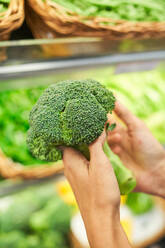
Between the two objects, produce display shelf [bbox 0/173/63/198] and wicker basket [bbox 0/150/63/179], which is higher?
wicker basket [bbox 0/150/63/179]

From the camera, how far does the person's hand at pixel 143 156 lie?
1.00 m

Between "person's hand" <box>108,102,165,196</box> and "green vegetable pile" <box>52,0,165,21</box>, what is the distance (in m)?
0.40

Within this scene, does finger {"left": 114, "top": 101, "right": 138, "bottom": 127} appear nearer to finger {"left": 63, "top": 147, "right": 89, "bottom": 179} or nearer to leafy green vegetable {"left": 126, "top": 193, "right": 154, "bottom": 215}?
finger {"left": 63, "top": 147, "right": 89, "bottom": 179}

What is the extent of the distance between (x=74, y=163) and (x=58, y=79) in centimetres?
55

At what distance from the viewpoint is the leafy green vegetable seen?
151cm

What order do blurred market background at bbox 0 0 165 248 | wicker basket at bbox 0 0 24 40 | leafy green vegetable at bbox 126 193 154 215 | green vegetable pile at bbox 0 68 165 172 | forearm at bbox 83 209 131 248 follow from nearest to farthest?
forearm at bbox 83 209 131 248 < wicker basket at bbox 0 0 24 40 < blurred market background at bbox 0 0 165 248 < green vegetable pile at bbox 0 68 165 172 < leafy green vegetable at bbox 126 193 154 215

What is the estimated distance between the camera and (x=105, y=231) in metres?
0.65

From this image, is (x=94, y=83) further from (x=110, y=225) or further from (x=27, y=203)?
(x=27, y=203)

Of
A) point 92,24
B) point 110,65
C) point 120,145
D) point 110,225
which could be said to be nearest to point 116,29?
point 92,24

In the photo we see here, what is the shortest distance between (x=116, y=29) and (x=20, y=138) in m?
0.73

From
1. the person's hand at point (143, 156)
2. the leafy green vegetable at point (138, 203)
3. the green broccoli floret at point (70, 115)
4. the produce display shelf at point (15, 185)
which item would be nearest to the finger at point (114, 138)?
the person's hand at point (143, 156)

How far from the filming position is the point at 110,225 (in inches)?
25.7

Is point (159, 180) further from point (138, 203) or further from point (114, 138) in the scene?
point (138, 203)

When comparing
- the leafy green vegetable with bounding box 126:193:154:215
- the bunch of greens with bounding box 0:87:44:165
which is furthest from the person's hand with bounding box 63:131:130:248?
the leafy green vegetable with bounding box 126:193:154:215
